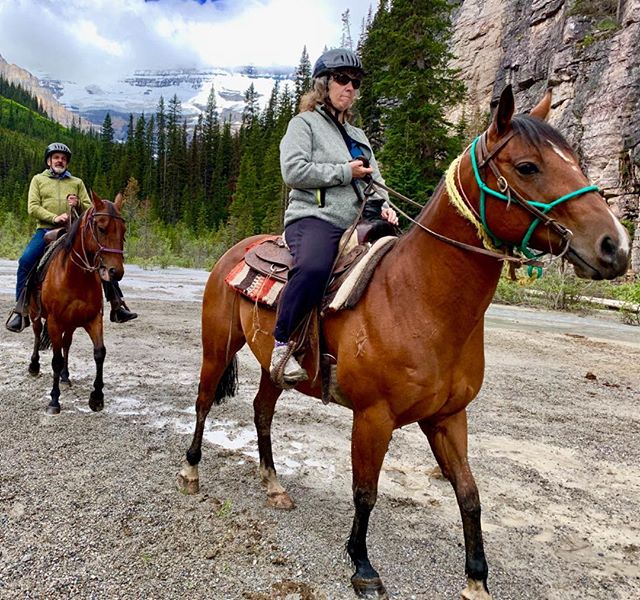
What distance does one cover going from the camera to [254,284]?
3393 millimetres

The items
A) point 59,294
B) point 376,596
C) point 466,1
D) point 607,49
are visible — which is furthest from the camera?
point 466,1

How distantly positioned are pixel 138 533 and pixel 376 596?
1.54 m

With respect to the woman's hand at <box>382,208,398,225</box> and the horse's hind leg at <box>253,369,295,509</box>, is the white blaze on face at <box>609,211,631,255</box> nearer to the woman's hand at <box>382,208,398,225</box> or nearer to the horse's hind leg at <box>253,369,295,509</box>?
the woman's hand at <box>382,208,398,225</box>

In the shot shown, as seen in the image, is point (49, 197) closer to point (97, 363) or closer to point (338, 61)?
point (97, 363)

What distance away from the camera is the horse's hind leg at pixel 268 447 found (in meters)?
3.47

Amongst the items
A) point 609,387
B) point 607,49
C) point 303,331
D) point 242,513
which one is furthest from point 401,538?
point 607,49

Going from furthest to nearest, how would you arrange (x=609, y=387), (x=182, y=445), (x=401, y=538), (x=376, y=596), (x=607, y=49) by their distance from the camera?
(x=607, y=49) → (x=609, y=387) → (x=182, y=445) → (x=401, y=538) → (x=376, y=596)

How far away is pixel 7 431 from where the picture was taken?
4.55 metres

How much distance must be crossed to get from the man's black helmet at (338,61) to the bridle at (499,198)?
1085 mm

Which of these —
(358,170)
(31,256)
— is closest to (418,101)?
(31,256)

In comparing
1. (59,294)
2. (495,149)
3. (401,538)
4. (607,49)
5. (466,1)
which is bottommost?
(401,538)

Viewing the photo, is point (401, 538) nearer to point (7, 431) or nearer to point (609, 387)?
point (7, 431)

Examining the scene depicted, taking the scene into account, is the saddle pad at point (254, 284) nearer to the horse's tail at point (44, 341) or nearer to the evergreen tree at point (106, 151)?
the horse's tail at point (44, 341)

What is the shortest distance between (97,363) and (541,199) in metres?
4.94
